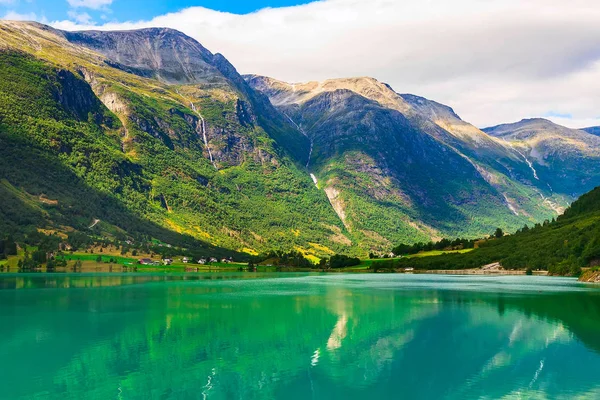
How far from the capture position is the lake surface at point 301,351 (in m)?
31.5

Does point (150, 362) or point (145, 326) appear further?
point (145, 326)

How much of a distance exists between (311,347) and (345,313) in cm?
2158

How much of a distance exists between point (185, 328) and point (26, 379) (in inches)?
763

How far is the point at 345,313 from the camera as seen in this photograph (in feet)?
211

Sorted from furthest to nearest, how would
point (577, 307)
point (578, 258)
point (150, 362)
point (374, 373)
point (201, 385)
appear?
point (578, 258) → point (577, 307) → point (150, 362) → point (374, 373) → point (201, 385)

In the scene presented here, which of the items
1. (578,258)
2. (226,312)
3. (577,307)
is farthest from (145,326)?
(578,258)

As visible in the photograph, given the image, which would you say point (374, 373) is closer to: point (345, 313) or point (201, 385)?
point (201, 385)

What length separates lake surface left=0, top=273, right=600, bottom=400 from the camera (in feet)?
103

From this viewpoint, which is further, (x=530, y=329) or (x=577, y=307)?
(x=577, y=307)

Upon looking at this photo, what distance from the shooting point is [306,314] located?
6350 cm

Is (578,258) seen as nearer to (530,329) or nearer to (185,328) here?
(530,329)

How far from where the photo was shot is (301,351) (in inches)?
1640

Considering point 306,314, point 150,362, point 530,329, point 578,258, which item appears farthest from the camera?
point 578,258

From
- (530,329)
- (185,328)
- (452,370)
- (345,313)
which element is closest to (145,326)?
(185,328)
